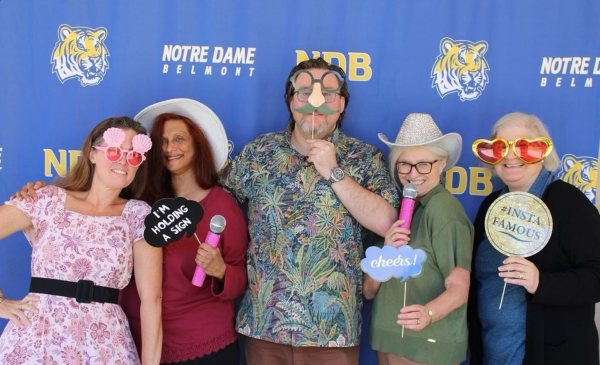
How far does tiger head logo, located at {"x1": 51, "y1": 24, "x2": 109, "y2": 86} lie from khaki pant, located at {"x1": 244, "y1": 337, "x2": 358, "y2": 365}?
4.96 ft

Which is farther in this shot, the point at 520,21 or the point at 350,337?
the point at 520,21

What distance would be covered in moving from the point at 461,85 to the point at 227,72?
1.12 metres

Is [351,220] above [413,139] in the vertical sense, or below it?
below

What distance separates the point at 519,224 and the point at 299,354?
37.9 inches

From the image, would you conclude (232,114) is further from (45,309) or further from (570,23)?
(570,23)

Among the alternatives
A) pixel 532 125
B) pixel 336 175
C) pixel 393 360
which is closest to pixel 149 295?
pixel 336 175

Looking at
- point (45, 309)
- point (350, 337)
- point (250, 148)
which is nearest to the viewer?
point (45, 309)

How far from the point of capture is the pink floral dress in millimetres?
1866

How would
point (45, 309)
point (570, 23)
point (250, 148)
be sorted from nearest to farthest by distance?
point (45, 309)
point (250, 148)
point (570, 23)

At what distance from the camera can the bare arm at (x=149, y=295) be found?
1985mm

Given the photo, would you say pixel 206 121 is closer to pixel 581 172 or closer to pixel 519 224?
pixel 519 224

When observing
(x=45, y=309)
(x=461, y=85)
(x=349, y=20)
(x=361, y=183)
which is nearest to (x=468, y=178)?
(x=461, y=85)

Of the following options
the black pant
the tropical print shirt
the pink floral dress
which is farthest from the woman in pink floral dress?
the tropical print shirt

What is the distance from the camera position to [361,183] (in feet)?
7.52
